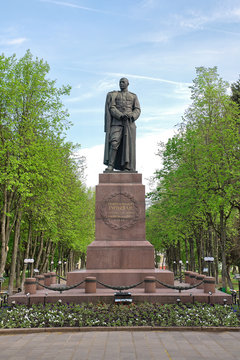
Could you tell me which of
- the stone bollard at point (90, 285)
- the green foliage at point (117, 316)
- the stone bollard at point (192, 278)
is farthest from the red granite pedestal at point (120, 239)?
the stone bollard at point (192, 278)

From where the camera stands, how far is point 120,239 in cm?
1706

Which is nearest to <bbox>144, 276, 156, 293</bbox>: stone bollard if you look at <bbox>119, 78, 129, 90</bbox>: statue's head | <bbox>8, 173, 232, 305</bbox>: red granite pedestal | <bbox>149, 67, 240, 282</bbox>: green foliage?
<bbox>8, 173, 232, 305</bbox>: red granite pedestal

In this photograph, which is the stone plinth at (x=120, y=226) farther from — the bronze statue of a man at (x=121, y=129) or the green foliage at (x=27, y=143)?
the green foliage at (x=27, y=143)

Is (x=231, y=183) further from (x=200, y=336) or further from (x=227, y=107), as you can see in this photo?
(x=200, y=336)

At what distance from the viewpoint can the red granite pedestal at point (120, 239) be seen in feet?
51.5

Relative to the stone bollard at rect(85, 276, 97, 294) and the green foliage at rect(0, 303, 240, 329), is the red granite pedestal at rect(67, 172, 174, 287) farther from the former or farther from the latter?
the green foliage at rect(0, 303, 240, 329)

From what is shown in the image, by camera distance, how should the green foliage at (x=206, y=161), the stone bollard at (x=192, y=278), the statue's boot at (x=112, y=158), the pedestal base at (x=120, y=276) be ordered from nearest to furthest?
1. the pedestal base at (x=120, y=276)
2. the statue's boot at (x=112, y=158)
3. the stone bollard at (x=192, y=278)
4. the green foliage at (x=206, y=161)

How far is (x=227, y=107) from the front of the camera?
94.5 ft

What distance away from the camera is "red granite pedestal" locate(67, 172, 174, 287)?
15.7 metres

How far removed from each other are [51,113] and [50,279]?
11631mm

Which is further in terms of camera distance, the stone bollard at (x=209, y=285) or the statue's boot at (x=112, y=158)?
the statue's boot at (x=112, y=158)

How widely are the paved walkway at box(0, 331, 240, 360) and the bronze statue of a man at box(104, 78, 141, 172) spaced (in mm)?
9861

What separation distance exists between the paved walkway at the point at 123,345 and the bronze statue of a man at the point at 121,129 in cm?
986

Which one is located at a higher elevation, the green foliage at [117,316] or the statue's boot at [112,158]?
the statue's boot at [112,158]
